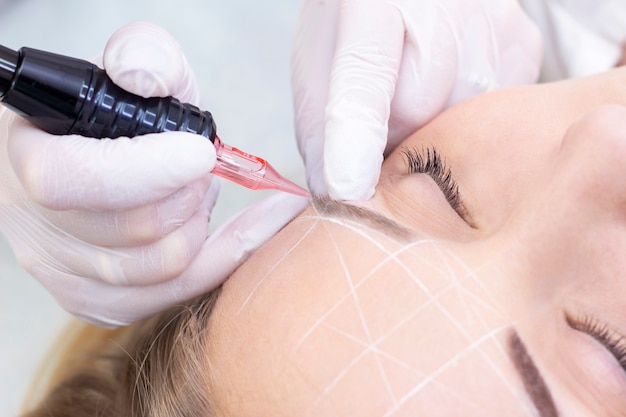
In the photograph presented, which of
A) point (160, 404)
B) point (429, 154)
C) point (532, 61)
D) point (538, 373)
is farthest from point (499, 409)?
point (532, 61)

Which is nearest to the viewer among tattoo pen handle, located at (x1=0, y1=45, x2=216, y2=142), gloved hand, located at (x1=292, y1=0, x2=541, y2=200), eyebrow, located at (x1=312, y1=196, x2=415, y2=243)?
tattoo pen handle, located at (x1=0, y1=45, x2=216, y2=142)

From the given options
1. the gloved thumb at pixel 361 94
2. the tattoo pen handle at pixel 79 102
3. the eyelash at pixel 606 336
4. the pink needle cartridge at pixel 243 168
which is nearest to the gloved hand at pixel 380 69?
the gloved thumb at pixel 361 94

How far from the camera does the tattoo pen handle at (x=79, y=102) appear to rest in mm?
763

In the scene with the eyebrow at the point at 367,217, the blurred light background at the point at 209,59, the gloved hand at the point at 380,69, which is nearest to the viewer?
the eyebrow at the point at 367,217

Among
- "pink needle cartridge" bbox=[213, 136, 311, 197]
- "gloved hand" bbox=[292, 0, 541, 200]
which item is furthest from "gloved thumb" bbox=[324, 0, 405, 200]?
"pink needle cartridge" bbox=[213, 136, 311, 197]

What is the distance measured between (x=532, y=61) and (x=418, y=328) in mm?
A: 942

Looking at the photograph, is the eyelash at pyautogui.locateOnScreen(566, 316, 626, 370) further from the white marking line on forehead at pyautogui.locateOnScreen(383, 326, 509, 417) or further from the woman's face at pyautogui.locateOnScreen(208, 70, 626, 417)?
the white marking line on forehead at pyautogui.locateOnScreen(383, 326, 509, 417)

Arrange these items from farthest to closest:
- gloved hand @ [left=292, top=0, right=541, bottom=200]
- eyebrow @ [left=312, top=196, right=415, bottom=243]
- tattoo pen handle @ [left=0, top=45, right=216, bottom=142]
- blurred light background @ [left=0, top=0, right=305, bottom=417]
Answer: blurred light background @ [left=0, top=0, right=305, bottom=417]
gloved hand @ [left=292, top=0, right=541, bottom=200]
eyebrow @ [left=312, top=196, right=415, bottom=243]
tattoo pen handle @ [left=0, top=45, right=216, bottom=142]

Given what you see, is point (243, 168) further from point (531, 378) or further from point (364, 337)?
point (531, 378)

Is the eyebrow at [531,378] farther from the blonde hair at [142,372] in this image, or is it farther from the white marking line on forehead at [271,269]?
the blonde hair at [142,372]

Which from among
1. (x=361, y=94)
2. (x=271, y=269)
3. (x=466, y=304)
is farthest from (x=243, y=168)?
(x=466, y=304)

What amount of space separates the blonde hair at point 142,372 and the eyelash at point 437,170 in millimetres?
412

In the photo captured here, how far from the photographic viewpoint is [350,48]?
3.73 feet

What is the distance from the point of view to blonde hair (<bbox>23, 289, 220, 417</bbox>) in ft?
3.09
